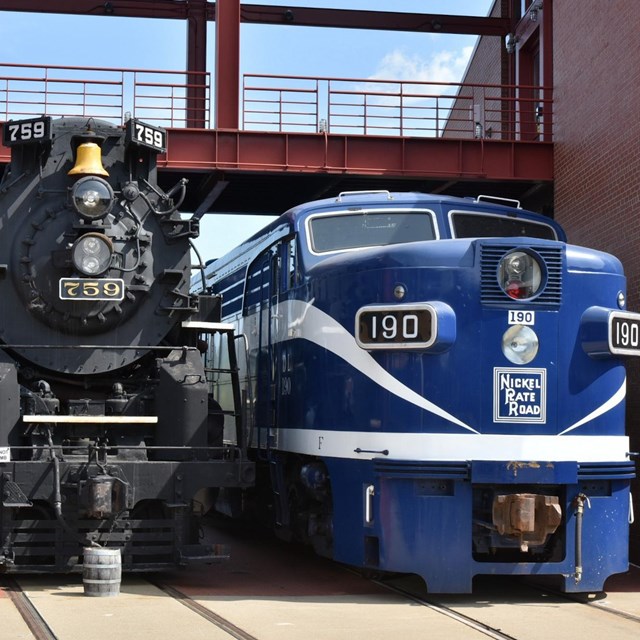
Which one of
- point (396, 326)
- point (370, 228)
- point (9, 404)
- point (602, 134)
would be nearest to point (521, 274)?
point (396, 326)

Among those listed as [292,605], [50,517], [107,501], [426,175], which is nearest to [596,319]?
[292,605]

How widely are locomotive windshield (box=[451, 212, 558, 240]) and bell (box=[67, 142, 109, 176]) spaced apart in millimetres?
3244

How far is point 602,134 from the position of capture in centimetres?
1400

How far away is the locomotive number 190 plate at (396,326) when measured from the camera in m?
8.81

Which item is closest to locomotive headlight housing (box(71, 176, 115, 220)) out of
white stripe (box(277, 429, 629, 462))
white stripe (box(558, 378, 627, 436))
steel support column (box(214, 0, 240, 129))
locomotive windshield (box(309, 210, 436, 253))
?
locomotive windshield (box(309, 210, 436, 253))

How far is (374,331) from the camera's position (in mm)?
9023

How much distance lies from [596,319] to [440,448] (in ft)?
5.39

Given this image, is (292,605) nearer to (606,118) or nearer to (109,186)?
(109,186)

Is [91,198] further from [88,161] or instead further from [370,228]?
[370,228]

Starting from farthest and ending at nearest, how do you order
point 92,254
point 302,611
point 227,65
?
point 227,65, point 92,254, point 302,611

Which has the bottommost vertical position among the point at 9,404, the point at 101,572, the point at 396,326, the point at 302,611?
the point at 302,611

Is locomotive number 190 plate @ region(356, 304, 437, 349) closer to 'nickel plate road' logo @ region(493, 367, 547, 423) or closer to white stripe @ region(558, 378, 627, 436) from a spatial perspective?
'nickel plate road' logo @ region(493, 367, 547, 423)

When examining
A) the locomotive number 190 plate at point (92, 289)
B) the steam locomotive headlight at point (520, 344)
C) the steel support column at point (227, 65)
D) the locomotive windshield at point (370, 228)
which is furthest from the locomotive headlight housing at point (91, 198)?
the steel support column at point (227, 65)

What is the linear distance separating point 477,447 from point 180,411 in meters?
2.62
